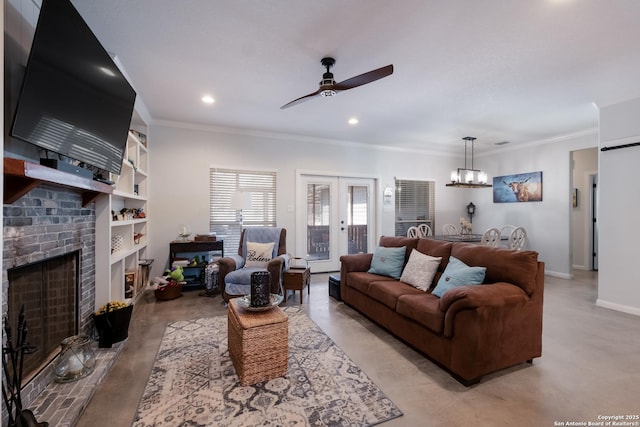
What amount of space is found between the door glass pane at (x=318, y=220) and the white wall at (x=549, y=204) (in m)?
3.85

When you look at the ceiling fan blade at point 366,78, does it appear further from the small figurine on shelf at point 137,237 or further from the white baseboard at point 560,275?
the white baseboard at point 560,275

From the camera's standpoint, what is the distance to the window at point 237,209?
190 inches

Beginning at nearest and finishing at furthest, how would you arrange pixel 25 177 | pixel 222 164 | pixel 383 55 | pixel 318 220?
pixel 25 177
pixel 383 55
pixel 222 164
pixel 318 220

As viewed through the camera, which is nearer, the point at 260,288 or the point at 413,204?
the point at 260,288

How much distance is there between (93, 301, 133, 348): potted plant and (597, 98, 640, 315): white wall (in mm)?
5489

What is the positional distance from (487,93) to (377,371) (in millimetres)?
3331

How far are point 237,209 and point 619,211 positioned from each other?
5.18 meters

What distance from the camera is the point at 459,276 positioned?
2424 mm

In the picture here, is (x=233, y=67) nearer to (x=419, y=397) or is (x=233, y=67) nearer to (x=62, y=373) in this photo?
(x=62, y=373)

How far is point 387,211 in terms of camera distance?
20.3ft

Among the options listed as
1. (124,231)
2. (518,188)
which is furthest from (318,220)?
(518,188)

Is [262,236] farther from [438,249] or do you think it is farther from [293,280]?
[438,249]

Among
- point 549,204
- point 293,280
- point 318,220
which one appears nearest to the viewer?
point 293,280

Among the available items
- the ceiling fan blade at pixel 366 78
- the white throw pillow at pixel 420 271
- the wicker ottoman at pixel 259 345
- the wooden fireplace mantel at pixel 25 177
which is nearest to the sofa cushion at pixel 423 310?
the white throw pillow at pixel 420 271
